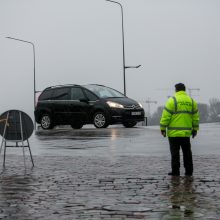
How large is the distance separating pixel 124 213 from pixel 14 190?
2605 mm

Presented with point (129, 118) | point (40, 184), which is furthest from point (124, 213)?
point (129, 118)

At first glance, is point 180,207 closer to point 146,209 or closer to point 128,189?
point 146,209

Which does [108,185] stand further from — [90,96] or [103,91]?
[103,91]

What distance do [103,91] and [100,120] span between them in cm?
131

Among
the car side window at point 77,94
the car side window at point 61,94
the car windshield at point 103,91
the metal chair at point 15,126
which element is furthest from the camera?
the car side window at point 61,94

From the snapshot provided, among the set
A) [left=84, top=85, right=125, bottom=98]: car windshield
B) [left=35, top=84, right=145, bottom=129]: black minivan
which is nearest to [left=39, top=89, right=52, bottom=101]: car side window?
[left=35, top=84, right=145, bottom=129]: black minivan

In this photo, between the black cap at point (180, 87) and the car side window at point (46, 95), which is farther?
the car side window at point (46, 95)

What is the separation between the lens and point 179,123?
11.8 m

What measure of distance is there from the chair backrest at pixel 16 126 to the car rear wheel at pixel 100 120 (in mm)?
13327

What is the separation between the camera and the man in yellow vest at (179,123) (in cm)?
1175

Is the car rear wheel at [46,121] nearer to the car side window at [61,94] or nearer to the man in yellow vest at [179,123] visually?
the car side window at [61,94]

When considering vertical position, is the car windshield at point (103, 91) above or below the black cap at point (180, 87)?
above

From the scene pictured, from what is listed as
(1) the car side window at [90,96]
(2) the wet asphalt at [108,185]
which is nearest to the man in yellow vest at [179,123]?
(2) the wet asphalt at [108,185]

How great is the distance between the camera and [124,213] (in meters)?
7.55
